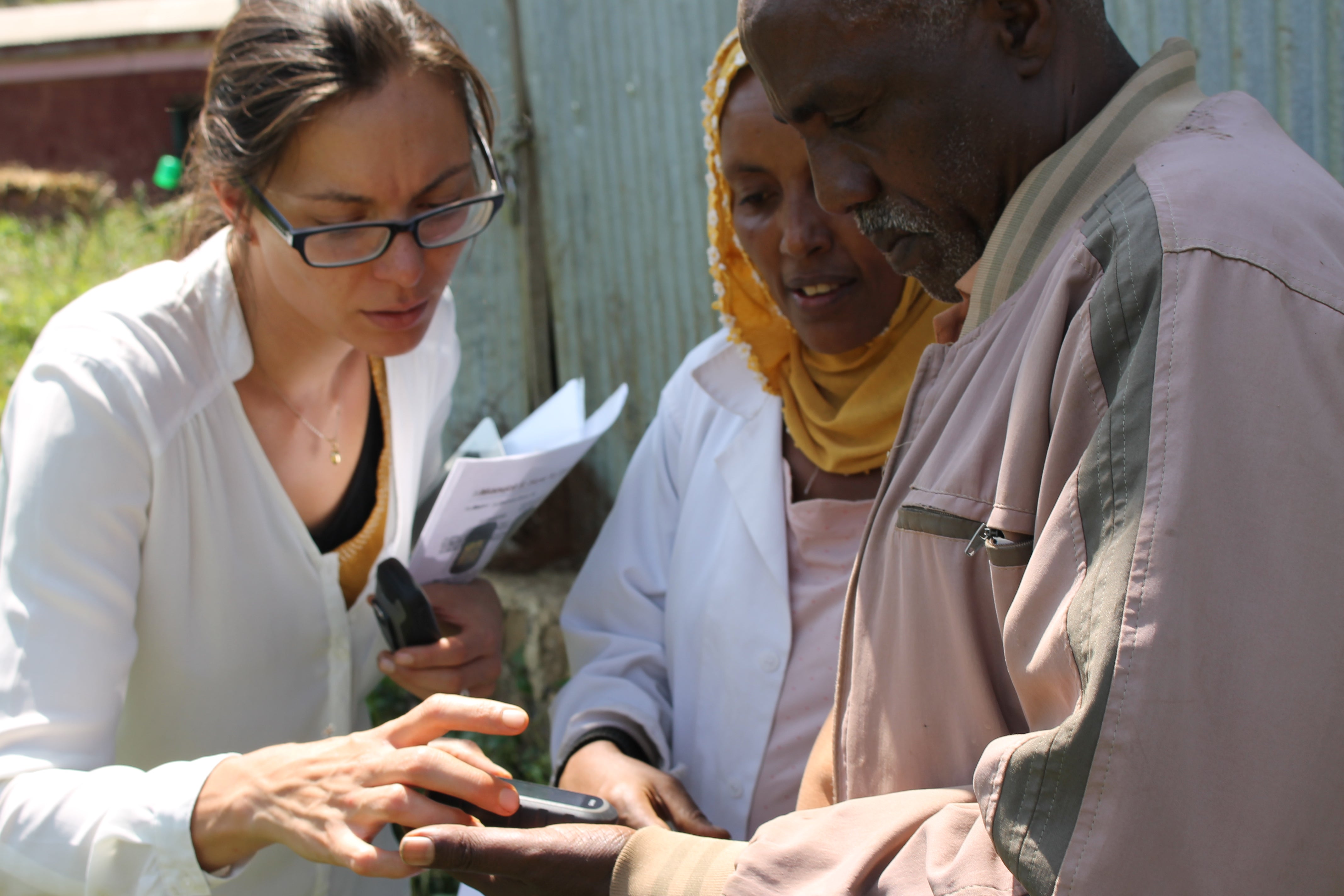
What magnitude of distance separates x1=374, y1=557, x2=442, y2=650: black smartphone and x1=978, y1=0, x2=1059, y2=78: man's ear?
138 centimetres

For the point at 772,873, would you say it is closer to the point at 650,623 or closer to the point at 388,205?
the point at 650,623

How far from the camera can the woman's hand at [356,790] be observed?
148 centimetres

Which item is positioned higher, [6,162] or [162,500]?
[6,162]

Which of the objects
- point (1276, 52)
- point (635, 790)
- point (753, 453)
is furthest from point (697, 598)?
point (1276, 52)

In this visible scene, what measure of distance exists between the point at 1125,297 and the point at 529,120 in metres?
3.15

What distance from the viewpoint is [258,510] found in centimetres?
201

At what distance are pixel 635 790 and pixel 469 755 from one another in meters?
0.37

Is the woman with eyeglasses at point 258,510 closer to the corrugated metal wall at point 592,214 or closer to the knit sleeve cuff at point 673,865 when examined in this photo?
the knit sleeve cuff at point 673,865

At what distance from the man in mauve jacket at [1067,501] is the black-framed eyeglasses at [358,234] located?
86 centimetres

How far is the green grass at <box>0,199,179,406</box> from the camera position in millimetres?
7000

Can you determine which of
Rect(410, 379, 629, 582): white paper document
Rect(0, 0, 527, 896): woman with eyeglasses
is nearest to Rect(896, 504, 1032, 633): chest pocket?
Rect(0, 0, 527, 896): woman with eyeglasses

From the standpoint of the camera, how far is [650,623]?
2.23 meters

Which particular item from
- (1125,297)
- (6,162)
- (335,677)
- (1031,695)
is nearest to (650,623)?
(335,677)

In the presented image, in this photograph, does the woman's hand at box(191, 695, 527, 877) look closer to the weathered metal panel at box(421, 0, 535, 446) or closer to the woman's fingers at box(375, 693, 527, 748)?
the woman's fingers at box(375, 693, 527, 748)
